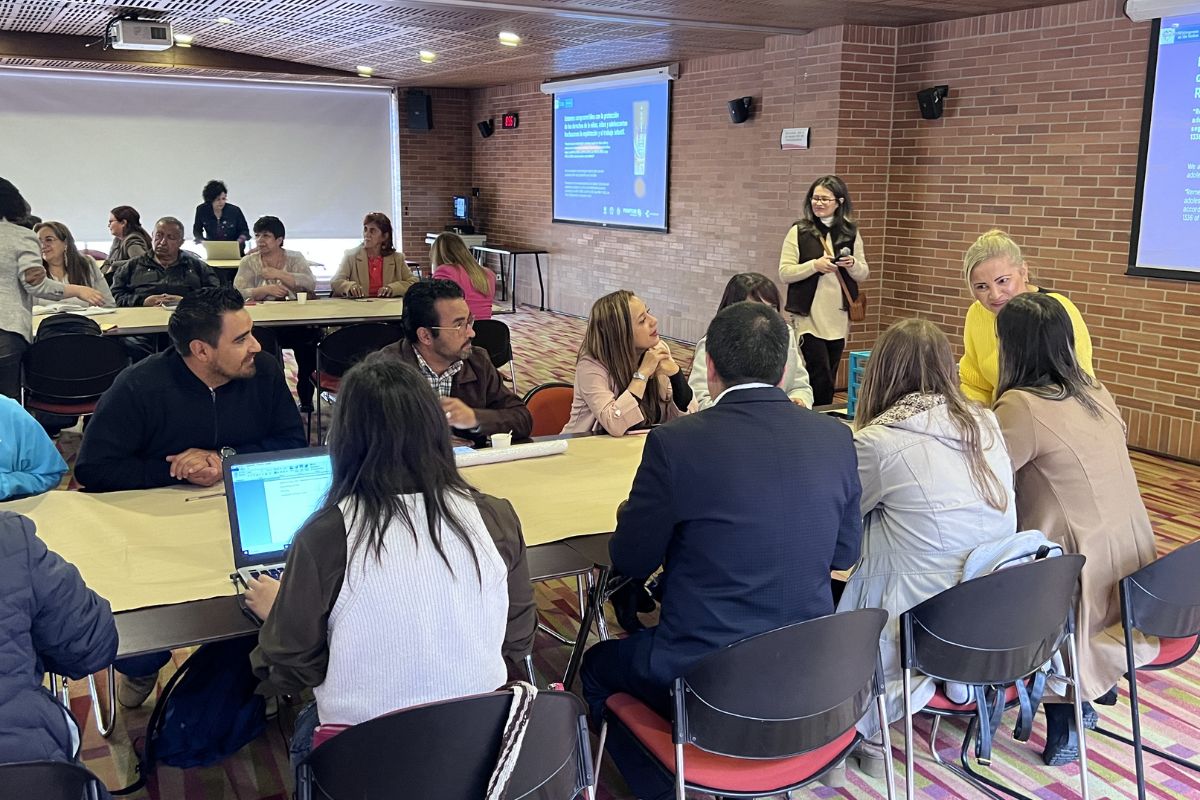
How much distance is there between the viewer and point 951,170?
22.7ft

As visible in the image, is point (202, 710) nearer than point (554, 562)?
No

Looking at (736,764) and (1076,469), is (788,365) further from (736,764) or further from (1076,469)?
(736,764)

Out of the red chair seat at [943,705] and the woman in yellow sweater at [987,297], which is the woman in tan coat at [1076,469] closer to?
the red chair seat at [943,705]

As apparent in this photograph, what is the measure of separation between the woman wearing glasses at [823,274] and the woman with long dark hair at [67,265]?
416 cm

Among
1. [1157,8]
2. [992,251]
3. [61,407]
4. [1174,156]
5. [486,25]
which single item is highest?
[486,25]

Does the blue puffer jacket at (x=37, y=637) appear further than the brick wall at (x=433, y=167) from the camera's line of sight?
No

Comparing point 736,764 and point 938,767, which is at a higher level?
point 736,764

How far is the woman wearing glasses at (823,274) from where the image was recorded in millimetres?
5586

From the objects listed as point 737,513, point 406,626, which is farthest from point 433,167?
point 406,626

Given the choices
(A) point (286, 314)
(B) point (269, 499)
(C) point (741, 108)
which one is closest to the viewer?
(B) point (269, 499)

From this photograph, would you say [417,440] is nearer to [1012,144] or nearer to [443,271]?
[443,271]

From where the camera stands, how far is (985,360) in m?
3.58

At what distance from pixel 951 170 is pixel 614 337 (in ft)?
14.4

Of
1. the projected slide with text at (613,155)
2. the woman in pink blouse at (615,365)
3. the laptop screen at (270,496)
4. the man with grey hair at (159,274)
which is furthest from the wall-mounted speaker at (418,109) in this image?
the laptop screen at (270,496)
